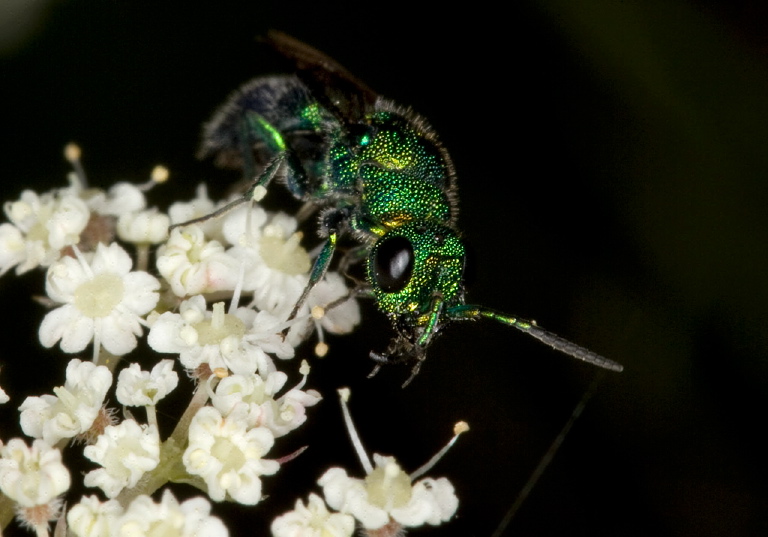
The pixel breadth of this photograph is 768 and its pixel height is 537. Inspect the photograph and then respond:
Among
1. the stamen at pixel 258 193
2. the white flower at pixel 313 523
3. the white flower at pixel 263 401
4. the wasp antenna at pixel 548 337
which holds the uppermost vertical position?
the wasp antenna at pixel 548 337

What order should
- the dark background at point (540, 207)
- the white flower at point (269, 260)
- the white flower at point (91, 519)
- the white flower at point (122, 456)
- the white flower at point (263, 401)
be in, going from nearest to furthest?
the white flower at point (91, 519) → the white flower at point (122, 456) → the white flower at point (263, 401) → the white flower at point (269, 260) → the dark background at point (540, 207)

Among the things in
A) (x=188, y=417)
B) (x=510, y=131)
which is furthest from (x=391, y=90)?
(x=188, y=417)

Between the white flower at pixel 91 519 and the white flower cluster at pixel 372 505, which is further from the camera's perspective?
the white flower cluster at pixel 372 505

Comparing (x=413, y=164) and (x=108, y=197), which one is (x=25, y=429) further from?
(x=413, y=164)

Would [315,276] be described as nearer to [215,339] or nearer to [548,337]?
[215,339]

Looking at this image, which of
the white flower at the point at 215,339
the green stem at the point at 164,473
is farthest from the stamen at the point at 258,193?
the green stem at the point at 164,473

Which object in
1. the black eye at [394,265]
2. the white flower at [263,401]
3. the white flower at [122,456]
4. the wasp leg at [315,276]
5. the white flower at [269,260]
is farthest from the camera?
the white flower at [269,260]

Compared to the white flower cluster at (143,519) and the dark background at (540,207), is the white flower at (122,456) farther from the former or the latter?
the dark background at (540,207)
